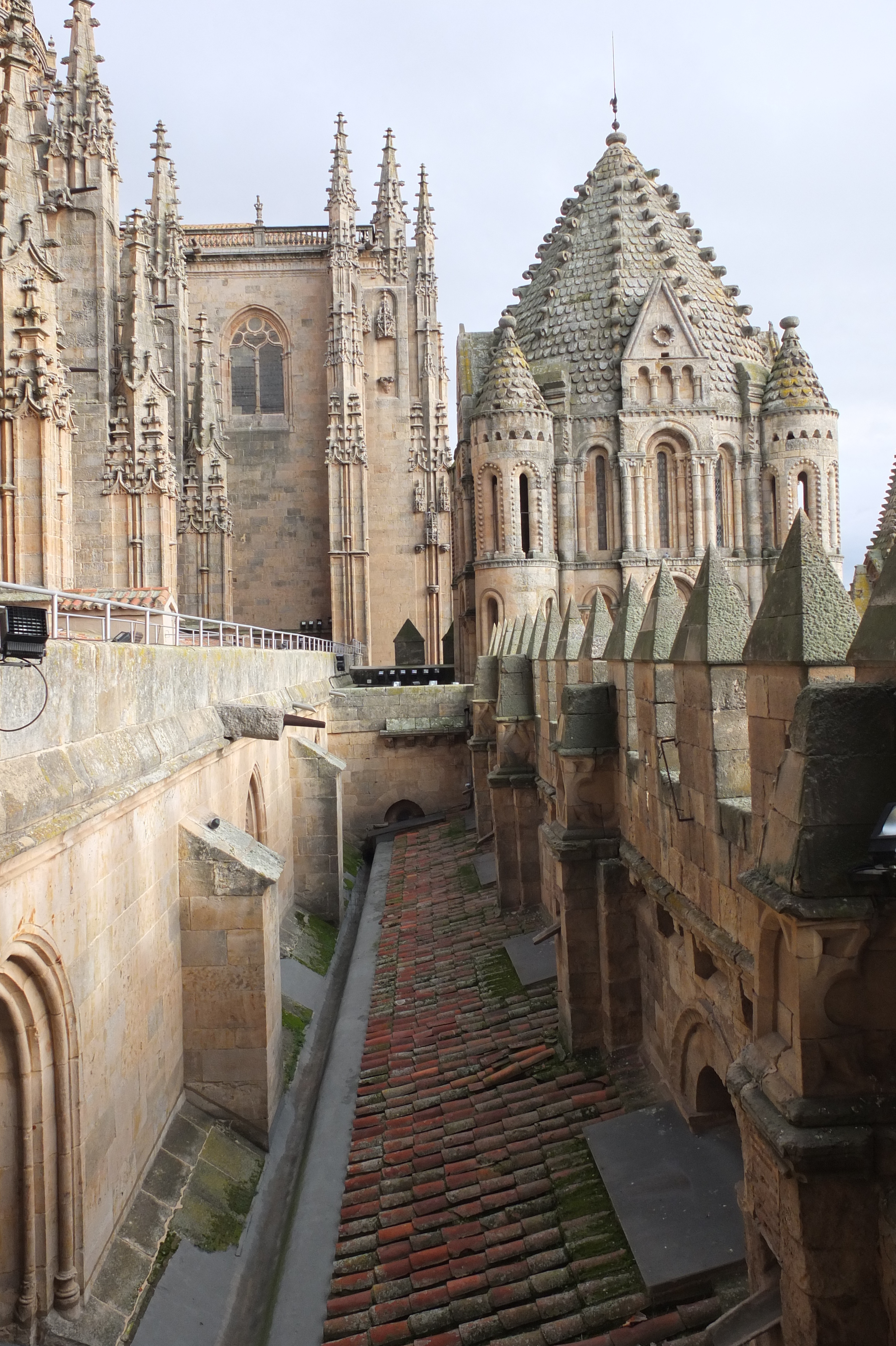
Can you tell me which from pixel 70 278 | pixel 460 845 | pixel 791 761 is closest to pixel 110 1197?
pixel 791 761

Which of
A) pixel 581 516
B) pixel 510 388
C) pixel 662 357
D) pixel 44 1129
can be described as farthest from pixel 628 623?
pixel 662 357

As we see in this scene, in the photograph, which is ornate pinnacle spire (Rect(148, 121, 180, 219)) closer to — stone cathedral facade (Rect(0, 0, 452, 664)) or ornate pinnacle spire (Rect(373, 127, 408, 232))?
stone cathedral facade (Rect(0, 0, 452, 664))

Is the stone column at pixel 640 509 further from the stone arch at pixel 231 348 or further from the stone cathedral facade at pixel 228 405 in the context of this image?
the stone arch at pixel 231 348

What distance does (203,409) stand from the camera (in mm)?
33156

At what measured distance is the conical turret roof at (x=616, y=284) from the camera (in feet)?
92.9

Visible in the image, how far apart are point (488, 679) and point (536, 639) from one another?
3.76 meters

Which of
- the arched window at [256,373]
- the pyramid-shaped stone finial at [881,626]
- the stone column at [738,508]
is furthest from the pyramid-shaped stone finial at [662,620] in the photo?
the arched window at [256,373]

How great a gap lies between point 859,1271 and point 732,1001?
2421 millimetres

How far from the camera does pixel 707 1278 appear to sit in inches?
227

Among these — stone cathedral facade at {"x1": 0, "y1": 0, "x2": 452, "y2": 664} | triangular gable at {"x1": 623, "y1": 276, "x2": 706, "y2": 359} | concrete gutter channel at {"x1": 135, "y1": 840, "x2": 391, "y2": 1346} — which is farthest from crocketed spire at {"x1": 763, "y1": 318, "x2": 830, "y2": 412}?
concrete gutter channel at {"x1": 135, "y1": 840, "x2": 391, "y2": 1346}

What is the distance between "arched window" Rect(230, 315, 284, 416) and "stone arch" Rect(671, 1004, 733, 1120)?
37.5 metres

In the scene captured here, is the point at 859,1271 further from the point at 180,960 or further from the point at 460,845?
the point at 460,845

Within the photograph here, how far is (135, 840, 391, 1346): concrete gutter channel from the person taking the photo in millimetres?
7852

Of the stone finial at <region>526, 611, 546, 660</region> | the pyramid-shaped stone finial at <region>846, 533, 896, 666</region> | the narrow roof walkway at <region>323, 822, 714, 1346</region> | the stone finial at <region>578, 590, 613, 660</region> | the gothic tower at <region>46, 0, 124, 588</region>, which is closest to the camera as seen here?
the pyramid-shaped stone finial at <region>846, 533, 896, 666</region>
